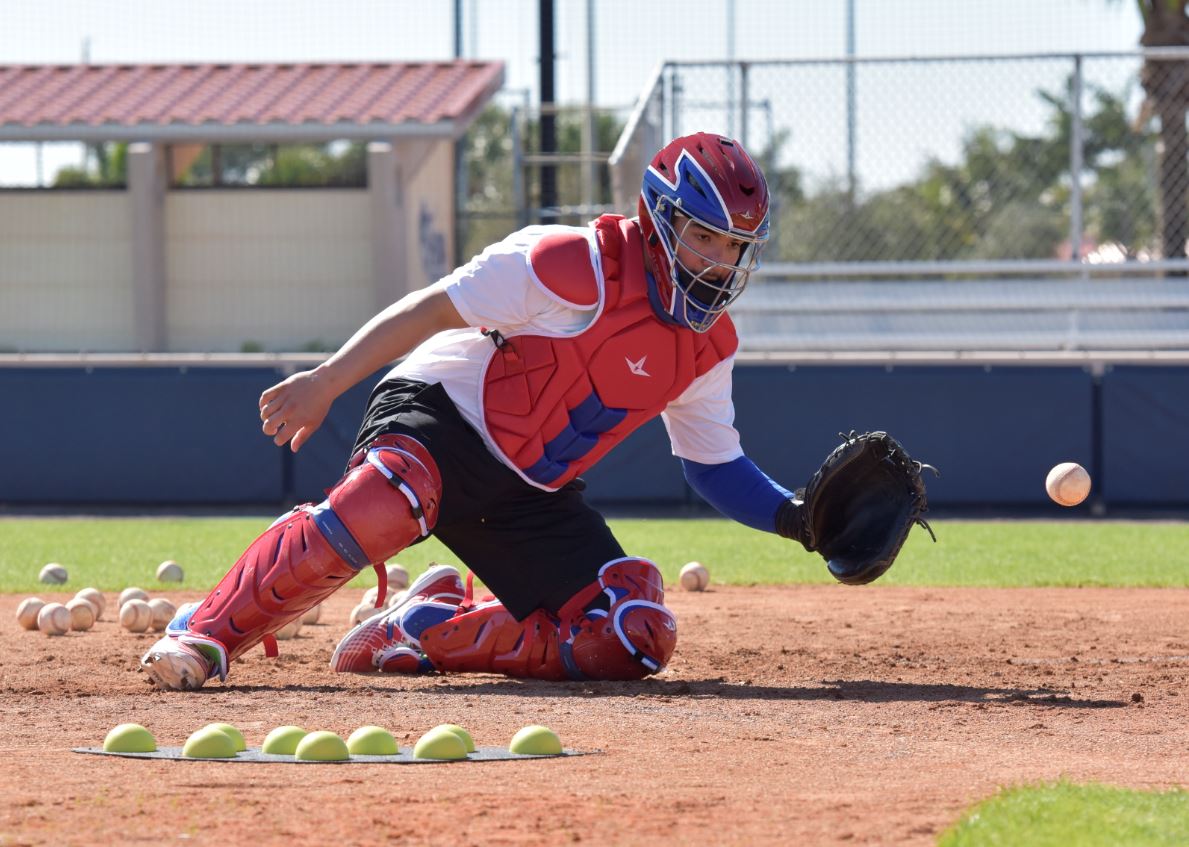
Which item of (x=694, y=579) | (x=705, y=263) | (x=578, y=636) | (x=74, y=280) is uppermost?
(x=705, y=263)

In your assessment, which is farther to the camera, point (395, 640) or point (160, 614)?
point (160, 614)

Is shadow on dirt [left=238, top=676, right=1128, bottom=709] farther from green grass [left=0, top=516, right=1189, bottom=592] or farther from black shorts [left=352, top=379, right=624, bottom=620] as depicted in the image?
green grass [left=0, top=516, right=1189, bottom=592]

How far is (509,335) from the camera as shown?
573 centimetres

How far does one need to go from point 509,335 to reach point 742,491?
45.2 inches

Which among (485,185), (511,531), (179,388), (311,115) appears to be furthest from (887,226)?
(485,185)

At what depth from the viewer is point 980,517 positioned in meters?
14.9

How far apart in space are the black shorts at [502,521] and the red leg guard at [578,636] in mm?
70

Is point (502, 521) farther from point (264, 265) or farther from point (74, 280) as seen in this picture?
point (74, 280)

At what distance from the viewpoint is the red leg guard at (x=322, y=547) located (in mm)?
5406

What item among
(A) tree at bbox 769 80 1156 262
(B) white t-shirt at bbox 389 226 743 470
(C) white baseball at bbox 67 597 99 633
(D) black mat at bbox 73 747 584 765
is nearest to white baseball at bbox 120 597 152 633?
(C) white baseball at bbox 67 597 99 633

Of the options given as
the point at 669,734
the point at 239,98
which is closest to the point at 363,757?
the point at 669,734

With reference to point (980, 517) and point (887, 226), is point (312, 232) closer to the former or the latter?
point (887, 226)

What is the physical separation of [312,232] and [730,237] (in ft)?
59.9

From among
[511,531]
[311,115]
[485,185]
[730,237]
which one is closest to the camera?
[730,237]
